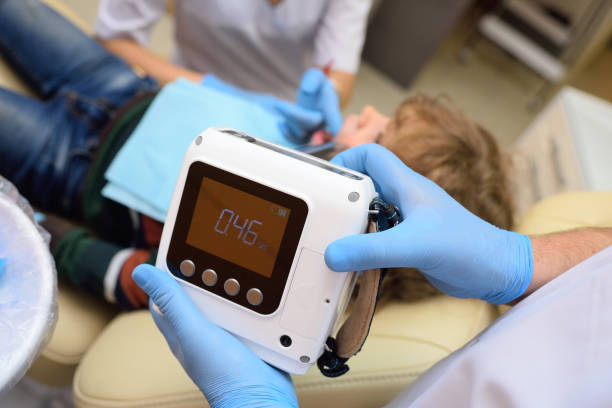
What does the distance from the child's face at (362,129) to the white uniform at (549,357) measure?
51 centimetres

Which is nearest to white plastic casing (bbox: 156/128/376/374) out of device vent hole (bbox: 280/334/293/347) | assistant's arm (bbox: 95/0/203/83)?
device vent hole (bbox: 280/334/293/347)

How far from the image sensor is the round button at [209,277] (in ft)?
1.88

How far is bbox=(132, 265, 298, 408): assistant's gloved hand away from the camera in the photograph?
0.56 metres

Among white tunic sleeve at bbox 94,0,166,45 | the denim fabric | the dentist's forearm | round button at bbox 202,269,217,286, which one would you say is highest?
the dentist's forearm

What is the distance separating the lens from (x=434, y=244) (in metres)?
0.53

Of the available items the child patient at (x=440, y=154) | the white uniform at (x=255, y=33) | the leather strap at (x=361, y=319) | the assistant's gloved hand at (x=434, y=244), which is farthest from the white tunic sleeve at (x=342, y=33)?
the leather strap at (x=361, y=319)

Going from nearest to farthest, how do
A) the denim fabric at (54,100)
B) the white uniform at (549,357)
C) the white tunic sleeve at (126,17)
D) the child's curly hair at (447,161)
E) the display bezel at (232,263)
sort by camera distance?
the white uniform at (549,357) < the display bezel at (232,263) < the child's curly hair at (447,161) < the denim fabric at (54,100) < the white tunic sleeve at (126,17)

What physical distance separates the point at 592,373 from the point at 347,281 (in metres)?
0.27

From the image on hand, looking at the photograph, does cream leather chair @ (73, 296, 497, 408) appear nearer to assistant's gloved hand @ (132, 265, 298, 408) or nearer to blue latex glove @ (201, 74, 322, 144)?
assistant's gloved hand @ (132, 265, 298, 408)

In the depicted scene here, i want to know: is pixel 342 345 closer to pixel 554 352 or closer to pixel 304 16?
pixel 554 352

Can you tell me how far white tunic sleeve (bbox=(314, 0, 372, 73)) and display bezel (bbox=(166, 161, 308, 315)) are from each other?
828 mm

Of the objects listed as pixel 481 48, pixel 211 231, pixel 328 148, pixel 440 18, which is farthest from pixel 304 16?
pixel 481 48

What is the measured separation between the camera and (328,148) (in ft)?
2.84

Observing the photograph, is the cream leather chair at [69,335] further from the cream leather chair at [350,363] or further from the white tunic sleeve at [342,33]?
the white tunic sleeve at [342,33]
